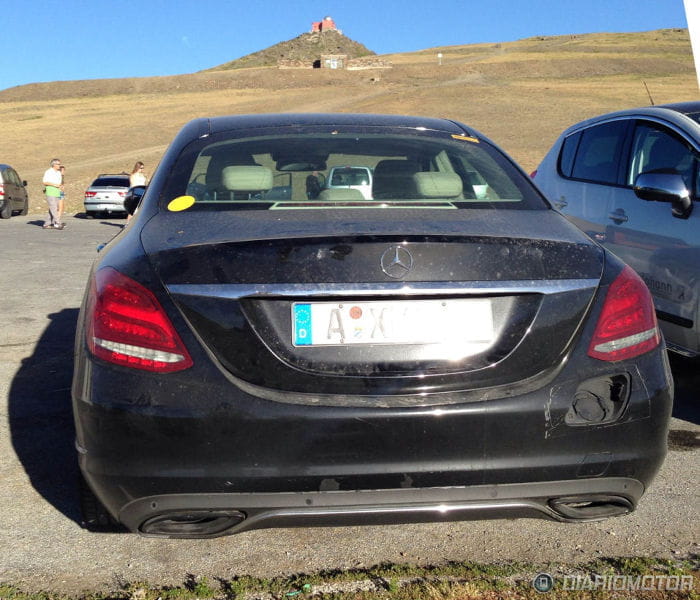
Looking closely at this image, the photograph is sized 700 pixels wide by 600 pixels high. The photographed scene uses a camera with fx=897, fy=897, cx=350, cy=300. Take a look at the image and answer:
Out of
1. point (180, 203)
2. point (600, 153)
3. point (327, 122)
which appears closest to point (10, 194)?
point (600, 153)

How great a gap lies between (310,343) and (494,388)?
544mm

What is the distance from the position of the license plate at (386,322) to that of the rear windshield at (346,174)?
575mm

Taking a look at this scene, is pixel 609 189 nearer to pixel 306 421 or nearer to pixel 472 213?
pixel 472 213

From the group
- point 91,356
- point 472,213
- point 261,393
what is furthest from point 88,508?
point 472,213

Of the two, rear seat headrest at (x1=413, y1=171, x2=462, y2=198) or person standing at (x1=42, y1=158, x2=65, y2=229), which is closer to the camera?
rear seat headrest at (x1=413, y1=171, x2=462, y2=198)

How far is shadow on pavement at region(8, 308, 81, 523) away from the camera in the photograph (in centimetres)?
379

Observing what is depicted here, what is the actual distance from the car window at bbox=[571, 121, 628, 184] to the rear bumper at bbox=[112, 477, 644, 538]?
360 cm

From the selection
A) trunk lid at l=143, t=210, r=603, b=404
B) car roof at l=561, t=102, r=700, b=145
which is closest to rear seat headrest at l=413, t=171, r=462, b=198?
trunk lid at l=143, t=210, r=603, b=404

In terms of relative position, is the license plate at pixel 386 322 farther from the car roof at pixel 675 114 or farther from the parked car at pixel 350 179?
the car roof at pixel 675 114

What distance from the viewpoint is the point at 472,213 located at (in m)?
2.95

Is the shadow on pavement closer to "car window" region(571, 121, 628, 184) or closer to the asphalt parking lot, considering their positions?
the asphalt parking lot

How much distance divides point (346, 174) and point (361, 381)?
179 centimetres

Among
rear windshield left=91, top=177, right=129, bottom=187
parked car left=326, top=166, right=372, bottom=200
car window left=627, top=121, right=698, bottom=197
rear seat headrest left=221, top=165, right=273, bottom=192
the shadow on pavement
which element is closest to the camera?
rear seat headrest left=221, top=165, right=273, bottom=192

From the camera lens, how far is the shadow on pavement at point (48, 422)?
12.5 ft
